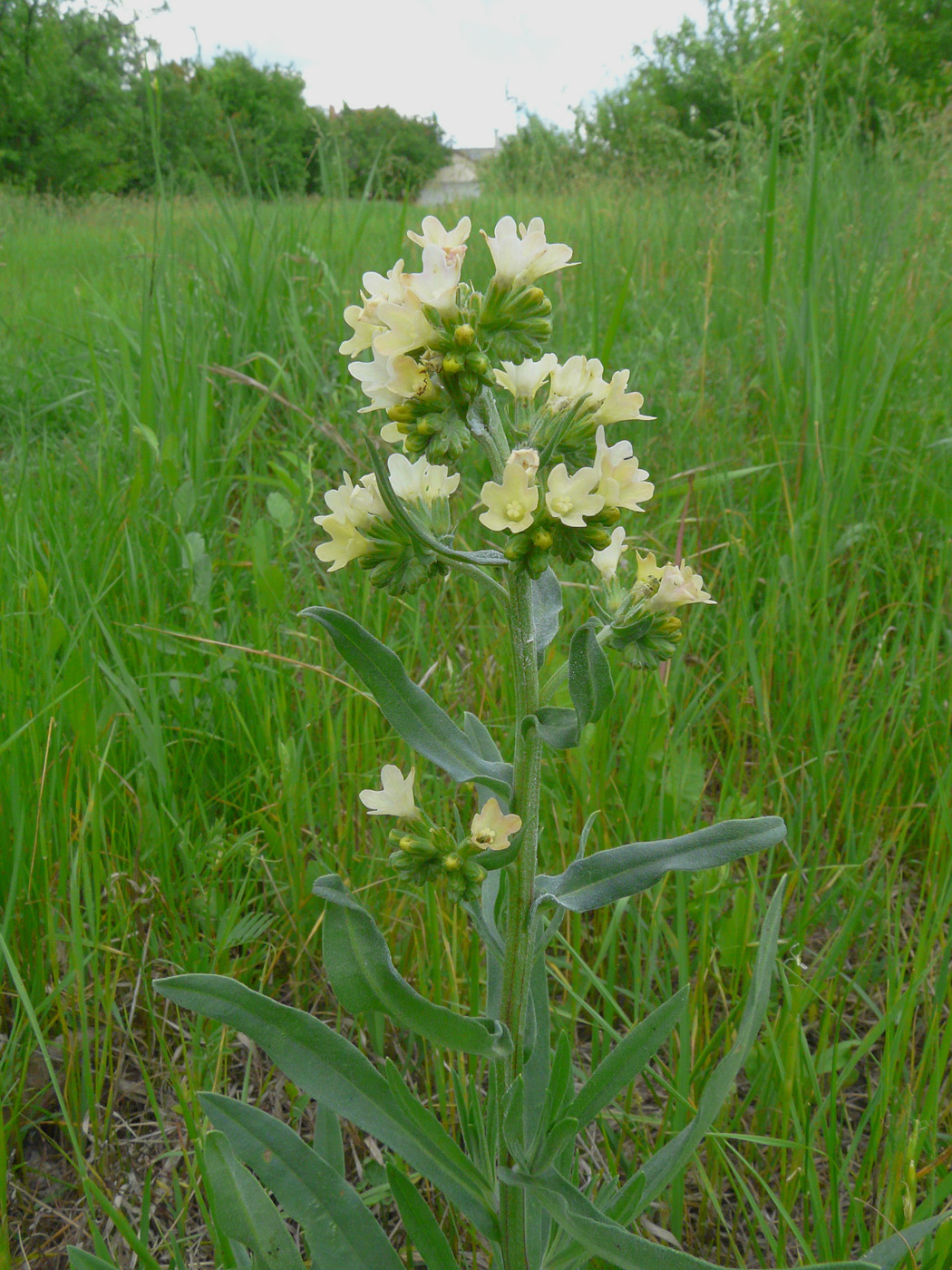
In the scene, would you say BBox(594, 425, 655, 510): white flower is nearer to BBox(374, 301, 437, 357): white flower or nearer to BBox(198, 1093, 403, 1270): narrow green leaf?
BBox(374, 301, 437, 357): white flower

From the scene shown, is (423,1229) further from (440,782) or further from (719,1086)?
(440,782)

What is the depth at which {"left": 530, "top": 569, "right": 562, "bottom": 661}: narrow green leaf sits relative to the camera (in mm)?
1316

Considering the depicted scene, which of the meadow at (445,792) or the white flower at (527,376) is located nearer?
the white flower at (527,376)

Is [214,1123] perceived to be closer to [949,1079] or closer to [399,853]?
[399,853]

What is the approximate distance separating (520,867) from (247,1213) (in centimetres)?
57

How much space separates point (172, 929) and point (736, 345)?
3460mm

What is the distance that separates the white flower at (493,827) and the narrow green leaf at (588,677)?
0.15 m

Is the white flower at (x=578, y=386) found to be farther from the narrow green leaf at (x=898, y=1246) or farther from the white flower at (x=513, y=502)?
the narrow green leaf at (x=898, y=1246)

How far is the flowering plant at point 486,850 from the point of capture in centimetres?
113

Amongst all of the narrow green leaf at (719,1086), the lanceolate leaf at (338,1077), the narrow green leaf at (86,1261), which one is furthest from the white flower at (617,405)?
the narrow green leaf at (86,1261)

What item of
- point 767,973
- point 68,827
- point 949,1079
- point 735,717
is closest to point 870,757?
point 735,717

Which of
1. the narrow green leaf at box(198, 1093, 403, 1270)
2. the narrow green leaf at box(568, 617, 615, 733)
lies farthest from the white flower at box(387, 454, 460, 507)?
the narrow green leaf at box(198, 1093, 403, 1270)

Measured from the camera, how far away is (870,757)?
215 cm

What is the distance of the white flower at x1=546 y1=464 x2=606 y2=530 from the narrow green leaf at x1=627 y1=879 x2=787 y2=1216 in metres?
0.57
